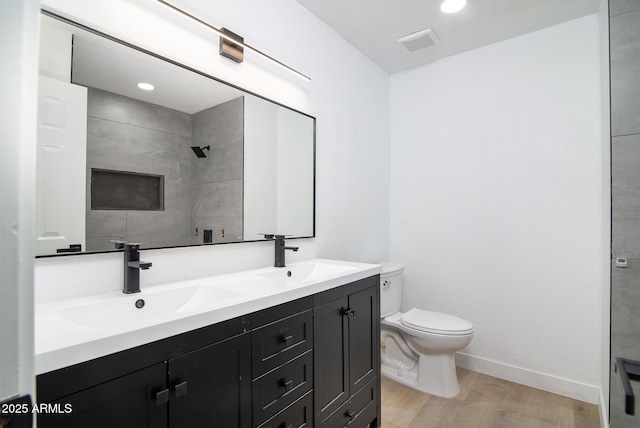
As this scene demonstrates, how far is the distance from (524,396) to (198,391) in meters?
2.27

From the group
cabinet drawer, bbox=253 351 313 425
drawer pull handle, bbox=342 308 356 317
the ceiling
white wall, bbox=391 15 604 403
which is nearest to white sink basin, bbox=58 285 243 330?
cabinet drawer, bbox=253 351 313 425

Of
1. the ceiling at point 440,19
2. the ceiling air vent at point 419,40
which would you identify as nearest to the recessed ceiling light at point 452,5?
the ceiling at point 440,19

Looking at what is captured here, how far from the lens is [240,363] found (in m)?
1.08

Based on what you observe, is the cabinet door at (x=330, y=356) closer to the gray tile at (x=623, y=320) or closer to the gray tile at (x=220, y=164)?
the gray tile at (x=220, y=164)

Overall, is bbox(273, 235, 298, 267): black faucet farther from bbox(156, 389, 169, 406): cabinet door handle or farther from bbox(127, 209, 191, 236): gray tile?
bbox(156, 389, 169, 406): cabinet door handle

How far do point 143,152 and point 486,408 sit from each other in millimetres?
2442

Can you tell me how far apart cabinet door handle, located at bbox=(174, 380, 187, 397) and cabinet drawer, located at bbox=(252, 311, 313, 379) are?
0.26 m

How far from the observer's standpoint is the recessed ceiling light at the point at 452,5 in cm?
200

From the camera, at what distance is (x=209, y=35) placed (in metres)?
1.56

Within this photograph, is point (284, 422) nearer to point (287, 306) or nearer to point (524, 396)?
point (287, 306)

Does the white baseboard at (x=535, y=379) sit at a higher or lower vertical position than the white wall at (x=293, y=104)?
lower

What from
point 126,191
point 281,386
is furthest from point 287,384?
point 126,191

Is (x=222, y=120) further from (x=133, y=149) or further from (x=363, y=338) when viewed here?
(x=363, y=338)

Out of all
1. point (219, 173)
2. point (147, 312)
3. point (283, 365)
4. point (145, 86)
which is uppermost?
point (145, 86)
